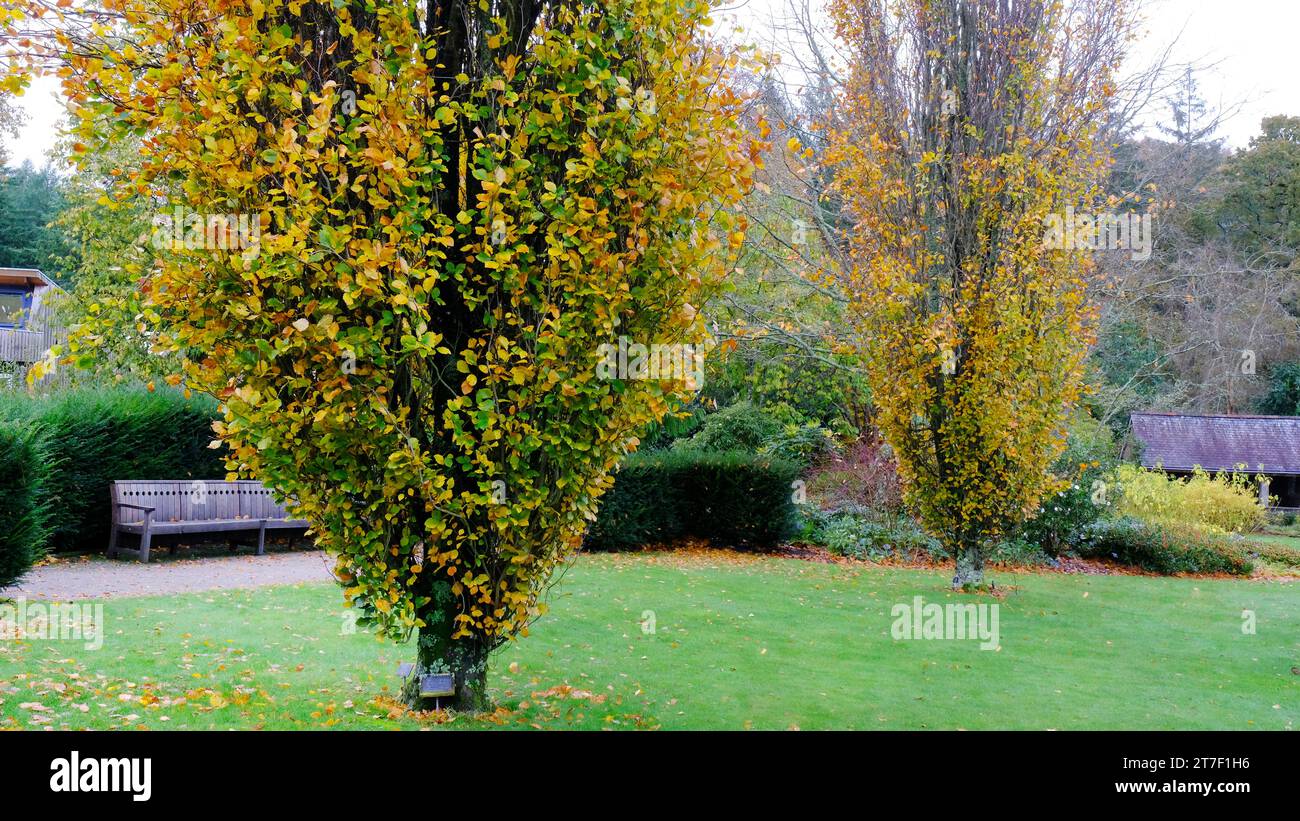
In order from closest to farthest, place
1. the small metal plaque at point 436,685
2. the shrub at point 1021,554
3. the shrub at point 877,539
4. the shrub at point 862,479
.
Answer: the small metal plaque at point 436,685 → the shrub at point 1021,554 → the shrub at point 877,539 → the shrub at point 862,479

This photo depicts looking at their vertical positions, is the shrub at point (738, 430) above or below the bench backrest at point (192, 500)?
above

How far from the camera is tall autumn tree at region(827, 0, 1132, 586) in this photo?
38.6ft

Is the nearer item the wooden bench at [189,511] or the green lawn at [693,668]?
the green lawn at [693,668]

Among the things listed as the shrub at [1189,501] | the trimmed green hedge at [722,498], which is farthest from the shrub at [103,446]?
the shrub at [1189,501]

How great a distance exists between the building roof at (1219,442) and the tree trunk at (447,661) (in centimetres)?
2792

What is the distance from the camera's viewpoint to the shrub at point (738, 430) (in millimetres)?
21594

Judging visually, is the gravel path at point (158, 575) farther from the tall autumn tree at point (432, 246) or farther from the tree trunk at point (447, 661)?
the tall autumn tree at point (432, 246)

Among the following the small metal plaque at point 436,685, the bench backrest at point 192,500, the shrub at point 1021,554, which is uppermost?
the bench backrest at point 192,500

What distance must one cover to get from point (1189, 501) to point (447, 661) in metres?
20.8

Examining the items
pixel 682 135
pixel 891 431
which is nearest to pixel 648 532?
pixel 891 431

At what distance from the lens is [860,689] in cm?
688

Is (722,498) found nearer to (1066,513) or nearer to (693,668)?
(1066,513)

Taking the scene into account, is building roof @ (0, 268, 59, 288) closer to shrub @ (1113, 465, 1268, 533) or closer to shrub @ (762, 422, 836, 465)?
shrub @ (762, 422, 836, 465)

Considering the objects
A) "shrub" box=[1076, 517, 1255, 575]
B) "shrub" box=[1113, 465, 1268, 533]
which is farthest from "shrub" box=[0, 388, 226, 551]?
"shrub" box=[1113, 465, 1268, 533]
